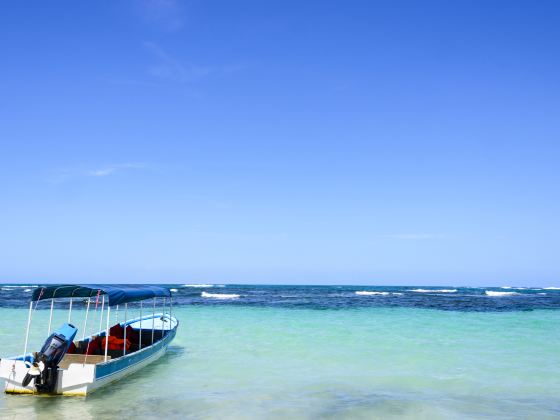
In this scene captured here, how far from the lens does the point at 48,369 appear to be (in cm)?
1028

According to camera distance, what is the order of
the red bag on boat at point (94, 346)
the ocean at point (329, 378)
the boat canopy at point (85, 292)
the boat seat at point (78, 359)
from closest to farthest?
the ocean at point (329, 378)
the boat canopy at point (85, 292)
the boat seat at point (78, 359)
the red bag on boat at point (94, 346)

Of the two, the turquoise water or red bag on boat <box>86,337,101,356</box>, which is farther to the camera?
red bag on boat <box>86,337,101,356</box>

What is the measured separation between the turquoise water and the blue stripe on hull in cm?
39

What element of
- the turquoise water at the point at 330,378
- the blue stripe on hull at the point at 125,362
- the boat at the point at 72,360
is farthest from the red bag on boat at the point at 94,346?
the turquoise water at the point at 330,378

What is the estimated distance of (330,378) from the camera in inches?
514

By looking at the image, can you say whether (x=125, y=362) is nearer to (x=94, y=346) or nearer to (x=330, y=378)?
(x=94, y=346)

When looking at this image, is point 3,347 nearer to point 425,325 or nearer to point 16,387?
point 16,387

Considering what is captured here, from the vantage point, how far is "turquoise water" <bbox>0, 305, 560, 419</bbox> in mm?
9969

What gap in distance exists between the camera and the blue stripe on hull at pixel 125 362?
428 inches

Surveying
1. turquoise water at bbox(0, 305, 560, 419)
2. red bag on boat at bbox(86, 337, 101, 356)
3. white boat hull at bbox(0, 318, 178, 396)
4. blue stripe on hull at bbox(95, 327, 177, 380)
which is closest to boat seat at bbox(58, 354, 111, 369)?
red bag on boat at bbox(86, 337, 101, 356)

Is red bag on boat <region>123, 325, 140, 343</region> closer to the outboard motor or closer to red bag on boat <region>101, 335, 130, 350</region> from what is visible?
red bag on boat <region>101, 335, 130, 350</region>

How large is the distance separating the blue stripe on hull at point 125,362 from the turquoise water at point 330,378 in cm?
39

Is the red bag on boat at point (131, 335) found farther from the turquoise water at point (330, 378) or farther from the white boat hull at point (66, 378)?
the white boat hull at point (66, 378)

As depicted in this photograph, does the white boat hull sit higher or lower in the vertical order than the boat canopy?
lower
